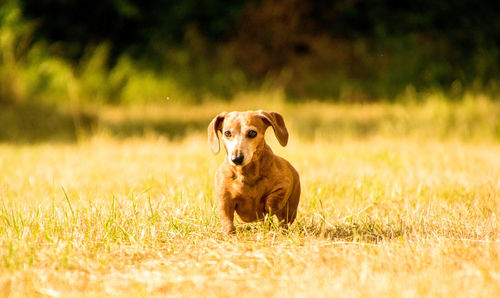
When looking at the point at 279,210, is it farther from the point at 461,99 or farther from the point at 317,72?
the point at 317,72

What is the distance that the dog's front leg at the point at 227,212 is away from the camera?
2.85 m

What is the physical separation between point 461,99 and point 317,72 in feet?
7.96

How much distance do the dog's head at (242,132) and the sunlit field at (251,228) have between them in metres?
0.41

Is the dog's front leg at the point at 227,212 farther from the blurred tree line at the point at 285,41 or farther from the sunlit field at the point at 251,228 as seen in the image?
the blurred tree line at the point at 285,41

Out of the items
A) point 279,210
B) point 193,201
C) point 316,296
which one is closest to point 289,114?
point 193,201

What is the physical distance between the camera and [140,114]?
28.3 ft

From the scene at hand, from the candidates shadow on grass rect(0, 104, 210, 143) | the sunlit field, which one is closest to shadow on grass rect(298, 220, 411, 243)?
the sunlit field

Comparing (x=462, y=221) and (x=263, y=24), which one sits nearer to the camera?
(x=462, y=221)

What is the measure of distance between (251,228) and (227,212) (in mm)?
214

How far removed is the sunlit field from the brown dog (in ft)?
0.36

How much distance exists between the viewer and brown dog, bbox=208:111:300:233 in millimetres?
2781

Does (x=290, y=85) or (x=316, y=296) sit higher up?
(x=290, y=85)

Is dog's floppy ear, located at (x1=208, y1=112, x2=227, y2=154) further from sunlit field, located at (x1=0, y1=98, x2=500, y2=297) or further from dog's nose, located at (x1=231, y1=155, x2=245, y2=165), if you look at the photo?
sunlit field, located at (x1=0, y1=98, x2=500, y2=297)

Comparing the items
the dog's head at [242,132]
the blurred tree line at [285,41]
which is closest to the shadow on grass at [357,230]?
the dog's head at [242,132]
